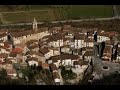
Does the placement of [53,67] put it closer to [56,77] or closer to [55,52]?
[56,77]

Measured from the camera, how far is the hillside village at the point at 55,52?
24.8 feet

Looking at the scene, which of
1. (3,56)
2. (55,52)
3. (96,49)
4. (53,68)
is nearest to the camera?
(53,68)

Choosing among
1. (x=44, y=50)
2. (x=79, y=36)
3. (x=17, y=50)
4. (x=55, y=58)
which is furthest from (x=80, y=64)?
(x=17, y=50)

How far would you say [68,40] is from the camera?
30.9 feet

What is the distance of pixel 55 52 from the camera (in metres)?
8.71

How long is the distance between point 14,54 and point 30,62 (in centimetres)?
68

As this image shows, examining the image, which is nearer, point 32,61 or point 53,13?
point 32,61

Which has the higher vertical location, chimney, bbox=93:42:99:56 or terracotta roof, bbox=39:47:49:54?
terracotta roof, bbox=39:47:49:54

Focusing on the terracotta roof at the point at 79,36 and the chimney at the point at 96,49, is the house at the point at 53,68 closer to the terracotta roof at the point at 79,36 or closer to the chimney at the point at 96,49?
the chimney at the point at 96,49

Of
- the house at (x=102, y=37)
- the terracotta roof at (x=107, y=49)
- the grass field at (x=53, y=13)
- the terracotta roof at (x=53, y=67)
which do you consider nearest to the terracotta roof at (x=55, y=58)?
the terracotta roof at (x=53, y=67)

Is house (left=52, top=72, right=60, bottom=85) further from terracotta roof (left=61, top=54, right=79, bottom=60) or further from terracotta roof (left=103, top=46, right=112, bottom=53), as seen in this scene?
terracotta roof (left=103, top=46, right=112, bottom=53)

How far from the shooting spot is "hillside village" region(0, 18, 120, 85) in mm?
7566

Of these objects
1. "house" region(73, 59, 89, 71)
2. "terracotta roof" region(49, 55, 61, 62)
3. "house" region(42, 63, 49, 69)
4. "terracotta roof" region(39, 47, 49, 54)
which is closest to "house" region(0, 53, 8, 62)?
"terracotta roof" region(39, 47, 49, 54)
